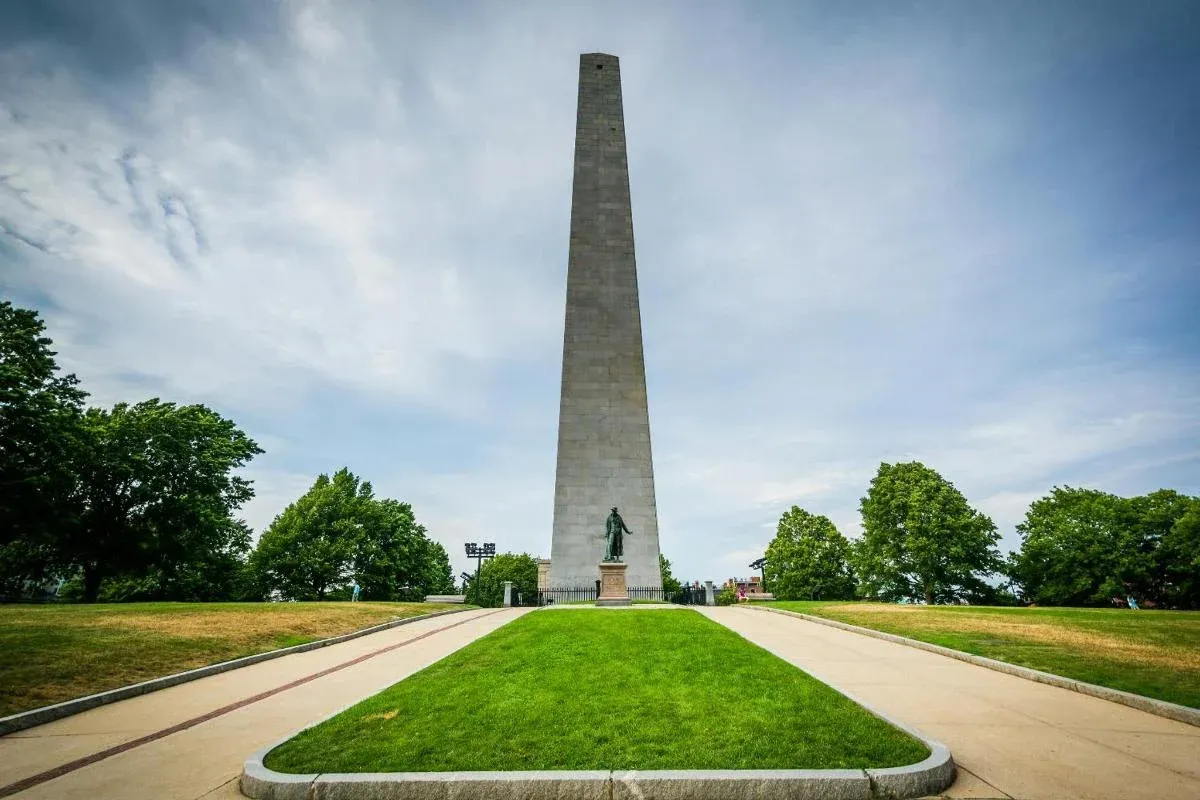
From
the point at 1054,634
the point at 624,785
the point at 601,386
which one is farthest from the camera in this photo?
the point at 601,386

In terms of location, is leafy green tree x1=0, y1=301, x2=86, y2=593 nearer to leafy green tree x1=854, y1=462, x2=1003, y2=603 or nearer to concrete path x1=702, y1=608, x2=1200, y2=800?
concrete path x1=702, y1=608, x2=1200, y2=800

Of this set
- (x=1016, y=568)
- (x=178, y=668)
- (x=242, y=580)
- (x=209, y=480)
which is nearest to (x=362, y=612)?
(x=178, y=668)

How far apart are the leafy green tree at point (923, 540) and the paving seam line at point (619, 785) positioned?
128ft

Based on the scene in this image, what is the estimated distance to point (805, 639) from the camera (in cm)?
1356

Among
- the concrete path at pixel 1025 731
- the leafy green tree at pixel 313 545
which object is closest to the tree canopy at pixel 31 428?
the leafy green tree at pixel 313 545

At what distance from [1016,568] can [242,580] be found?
5574 cm

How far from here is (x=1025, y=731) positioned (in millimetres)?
6270

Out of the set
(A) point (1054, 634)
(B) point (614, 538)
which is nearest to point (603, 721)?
(A) point (1054, 634)

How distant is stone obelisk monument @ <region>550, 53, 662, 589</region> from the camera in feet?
102

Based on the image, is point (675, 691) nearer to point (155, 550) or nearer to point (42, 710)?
point (42, 710)

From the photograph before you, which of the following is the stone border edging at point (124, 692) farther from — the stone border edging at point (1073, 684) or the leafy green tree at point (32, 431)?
the leafy green tree at point (32, 431)

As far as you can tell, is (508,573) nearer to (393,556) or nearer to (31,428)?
(393,556)

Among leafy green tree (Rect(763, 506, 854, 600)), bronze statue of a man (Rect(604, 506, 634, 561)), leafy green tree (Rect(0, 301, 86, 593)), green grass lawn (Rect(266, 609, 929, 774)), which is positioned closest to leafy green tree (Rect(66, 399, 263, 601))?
leafy green tree (Rect(0, 301, 86, 593))

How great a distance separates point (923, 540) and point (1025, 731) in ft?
119
